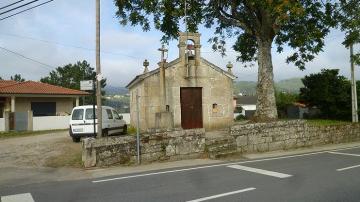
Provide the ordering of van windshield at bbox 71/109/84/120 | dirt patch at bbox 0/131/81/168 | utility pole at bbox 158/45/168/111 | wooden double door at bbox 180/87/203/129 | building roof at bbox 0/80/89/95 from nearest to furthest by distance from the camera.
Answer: dirt patch at bbox 0/131/81/168 < van windshield at bbox 71/109/84/120 < utility pole at bbox 158/45/168/111 < wooden double door at bbox 180/87/203/129 < building roof at bbox 0/80/89/95

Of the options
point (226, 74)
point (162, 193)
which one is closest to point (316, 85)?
point (226, 74)

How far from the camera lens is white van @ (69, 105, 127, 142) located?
18375 mm

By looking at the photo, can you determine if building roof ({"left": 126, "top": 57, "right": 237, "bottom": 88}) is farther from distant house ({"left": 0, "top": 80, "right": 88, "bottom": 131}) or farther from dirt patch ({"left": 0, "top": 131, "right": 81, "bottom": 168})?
distant house ({"left": 0, "top": 80, "right": 88, "bottom": 131})

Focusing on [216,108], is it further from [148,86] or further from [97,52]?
[97,52]

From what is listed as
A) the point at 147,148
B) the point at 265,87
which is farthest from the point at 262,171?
the point at 265,87

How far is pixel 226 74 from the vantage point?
2289 cm

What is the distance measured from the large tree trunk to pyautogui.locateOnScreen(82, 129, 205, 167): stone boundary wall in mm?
4986

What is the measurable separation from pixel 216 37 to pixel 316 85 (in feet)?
54.8

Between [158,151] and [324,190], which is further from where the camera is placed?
[158,151]

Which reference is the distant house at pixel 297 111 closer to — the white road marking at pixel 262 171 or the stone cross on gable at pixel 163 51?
the stone cross on gable at pixel 163 51

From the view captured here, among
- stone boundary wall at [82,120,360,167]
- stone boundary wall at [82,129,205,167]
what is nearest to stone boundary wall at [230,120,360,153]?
stone boundary wall at [82,120,360,167]

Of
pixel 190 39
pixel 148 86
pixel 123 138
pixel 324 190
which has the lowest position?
pixel 324 190

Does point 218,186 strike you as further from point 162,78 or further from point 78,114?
point 162,78

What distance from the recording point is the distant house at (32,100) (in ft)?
102
